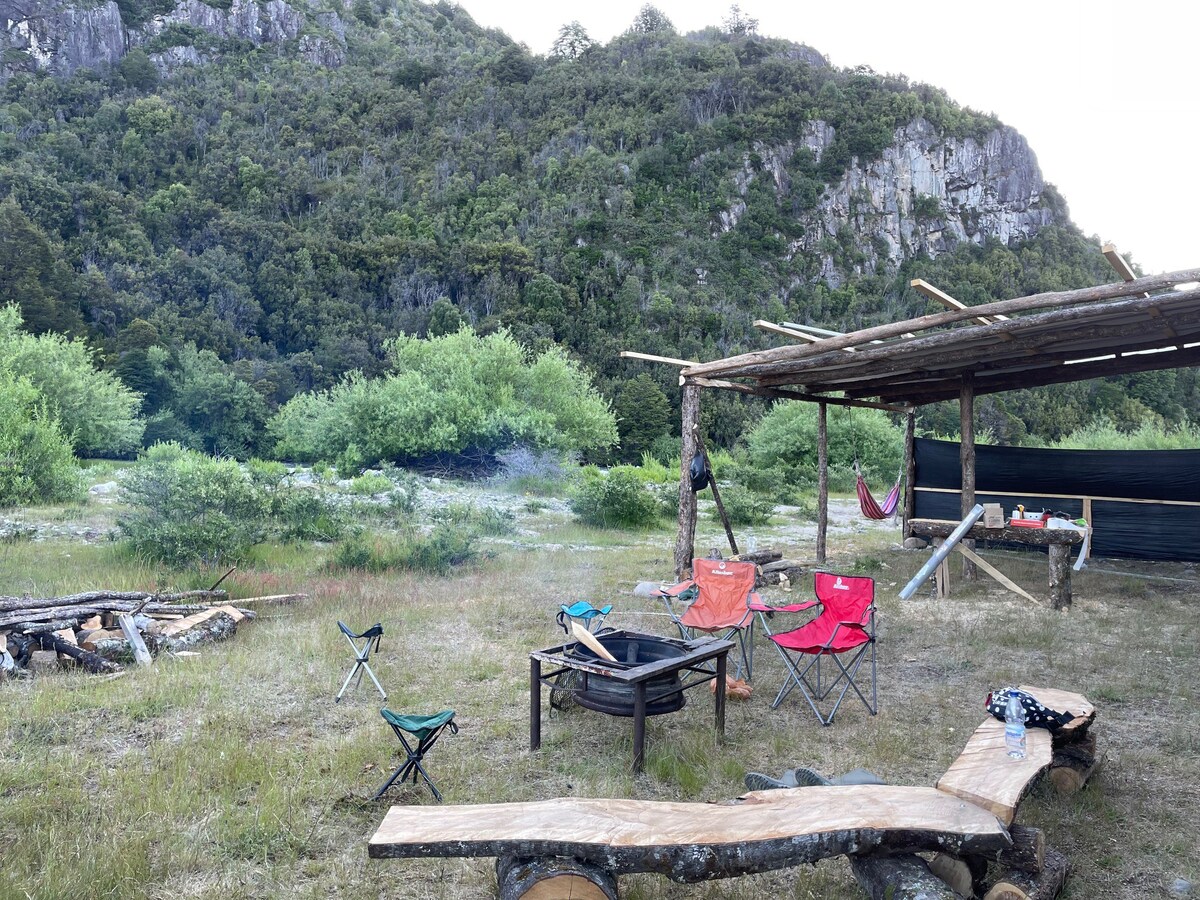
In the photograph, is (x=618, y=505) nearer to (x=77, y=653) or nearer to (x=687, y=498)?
(x=687, y=498)

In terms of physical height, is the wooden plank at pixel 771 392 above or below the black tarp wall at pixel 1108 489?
above

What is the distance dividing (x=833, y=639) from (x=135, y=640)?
4399mm

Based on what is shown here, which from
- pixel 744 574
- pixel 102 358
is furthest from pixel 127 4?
pixel 744 574

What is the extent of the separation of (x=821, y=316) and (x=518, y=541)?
46.7 m

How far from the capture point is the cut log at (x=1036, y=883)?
2.10 meters

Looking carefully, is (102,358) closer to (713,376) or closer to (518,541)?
(518,541)

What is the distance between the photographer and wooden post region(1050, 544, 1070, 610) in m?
6.52

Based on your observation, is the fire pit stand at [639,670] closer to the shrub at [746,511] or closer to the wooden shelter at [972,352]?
the wooden shelter at [972,352]

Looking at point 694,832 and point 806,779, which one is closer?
point 694,832

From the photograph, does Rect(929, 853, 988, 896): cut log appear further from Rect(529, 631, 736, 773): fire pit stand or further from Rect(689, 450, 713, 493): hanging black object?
Rect(689, 450, 713, 493): hanging black object

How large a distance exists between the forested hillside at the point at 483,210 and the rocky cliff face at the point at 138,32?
46cm

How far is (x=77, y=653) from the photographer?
4.85 meters

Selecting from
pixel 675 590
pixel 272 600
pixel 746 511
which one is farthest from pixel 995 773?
pixel 746 511

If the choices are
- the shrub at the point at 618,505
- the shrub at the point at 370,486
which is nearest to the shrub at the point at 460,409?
the shrub at the point at 370,486
